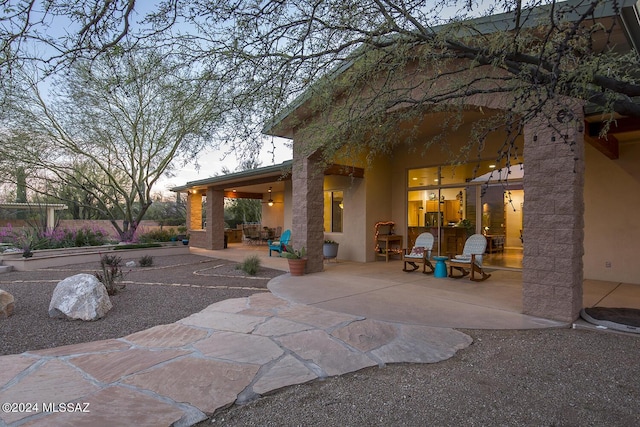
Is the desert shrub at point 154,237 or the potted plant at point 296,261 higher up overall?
the desert shrub at point 154,237

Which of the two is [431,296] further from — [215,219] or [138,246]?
[215,219]

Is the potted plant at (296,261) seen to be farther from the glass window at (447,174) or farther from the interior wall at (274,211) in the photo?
the interior wall at (274,211)

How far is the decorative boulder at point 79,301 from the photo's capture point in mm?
4578

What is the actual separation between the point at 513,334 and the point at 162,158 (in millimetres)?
12995

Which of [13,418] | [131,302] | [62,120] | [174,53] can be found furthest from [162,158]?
[13,418]

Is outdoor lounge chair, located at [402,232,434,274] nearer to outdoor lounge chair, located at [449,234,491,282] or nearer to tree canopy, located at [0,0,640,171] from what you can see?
outdoor lounge chair, located at [449,234,491,282]

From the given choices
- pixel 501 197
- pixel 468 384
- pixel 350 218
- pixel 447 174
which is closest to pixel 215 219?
pixel 350 218

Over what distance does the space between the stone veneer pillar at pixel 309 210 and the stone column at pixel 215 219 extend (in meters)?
7.59

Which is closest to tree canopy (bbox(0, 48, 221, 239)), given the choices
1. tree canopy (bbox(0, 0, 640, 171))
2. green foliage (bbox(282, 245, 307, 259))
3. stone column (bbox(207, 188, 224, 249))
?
stone column (bbox(207, 188, 224, 249))

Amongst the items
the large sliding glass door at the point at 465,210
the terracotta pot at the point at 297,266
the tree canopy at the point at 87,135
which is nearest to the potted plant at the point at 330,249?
the large sliding glass door at the point at 465,210

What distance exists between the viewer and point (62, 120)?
37.4ft

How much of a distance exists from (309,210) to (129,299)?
4.13 metres

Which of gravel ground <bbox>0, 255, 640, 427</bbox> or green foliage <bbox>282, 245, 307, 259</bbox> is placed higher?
green foliage <bbox>282, 245, 307, 259</bbox>

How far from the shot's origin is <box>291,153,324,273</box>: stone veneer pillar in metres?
8.26
